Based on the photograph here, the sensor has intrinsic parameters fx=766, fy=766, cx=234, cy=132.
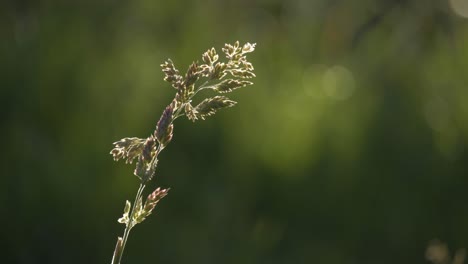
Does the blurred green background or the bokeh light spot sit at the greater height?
the bokeh light spot

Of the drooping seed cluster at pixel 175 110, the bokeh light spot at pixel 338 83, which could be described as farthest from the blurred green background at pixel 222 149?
the drooping seed cluster at pixel 175 110

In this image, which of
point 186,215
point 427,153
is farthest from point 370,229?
point 186,215

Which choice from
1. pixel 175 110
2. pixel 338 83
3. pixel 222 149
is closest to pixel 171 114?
pixel 175 110

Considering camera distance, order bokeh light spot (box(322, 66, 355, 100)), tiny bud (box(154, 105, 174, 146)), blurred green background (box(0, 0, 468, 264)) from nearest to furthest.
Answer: tiny bud (box(154, 105, 174, 146))
blurred green background (box(0, 0, 468, 264))
bokeh light spot (box(322, 66, 355, 100))

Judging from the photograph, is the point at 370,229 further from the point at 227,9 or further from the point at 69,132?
the point at 227,9

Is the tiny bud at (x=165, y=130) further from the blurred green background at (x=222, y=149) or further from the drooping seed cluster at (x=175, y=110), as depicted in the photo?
the blurred green background at (x=222, y=149)

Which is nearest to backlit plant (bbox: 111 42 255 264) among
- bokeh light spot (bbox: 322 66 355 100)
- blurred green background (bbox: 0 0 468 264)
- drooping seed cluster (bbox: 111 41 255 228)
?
drooping seed cluster (bbox: 111 41 255 228)

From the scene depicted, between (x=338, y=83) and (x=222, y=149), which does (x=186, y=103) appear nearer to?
(x=222, y=149)

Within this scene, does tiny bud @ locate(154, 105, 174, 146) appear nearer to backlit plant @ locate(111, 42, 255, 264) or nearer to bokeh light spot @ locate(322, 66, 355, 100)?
backlit plant @ locate(111, 42, 255, 264)

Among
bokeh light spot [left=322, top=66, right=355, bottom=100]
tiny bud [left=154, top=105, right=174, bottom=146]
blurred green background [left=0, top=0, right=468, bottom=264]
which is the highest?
bokeh light spot [left=322, top=66, right=355, bottom=100]
